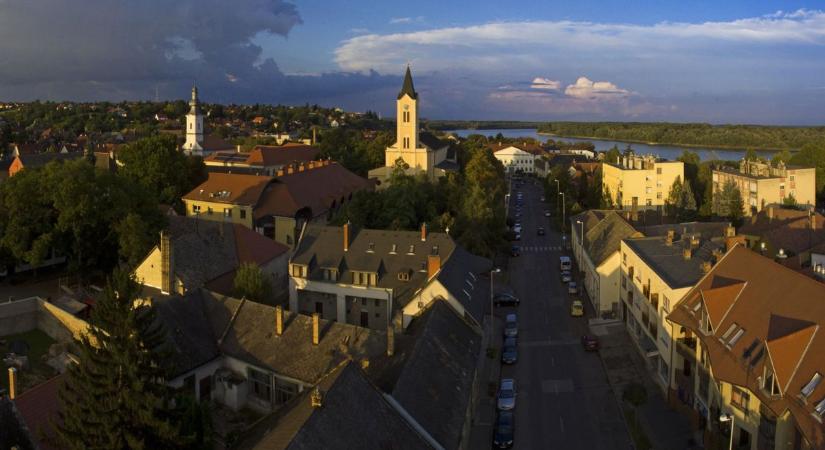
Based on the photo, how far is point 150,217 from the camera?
128 ft

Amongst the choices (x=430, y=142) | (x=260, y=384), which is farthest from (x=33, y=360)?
(x=430, y=142)

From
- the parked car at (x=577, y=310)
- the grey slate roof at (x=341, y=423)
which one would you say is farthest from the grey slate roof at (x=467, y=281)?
the grey slate roof at (x=341, y=423)

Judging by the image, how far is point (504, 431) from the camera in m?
22.8

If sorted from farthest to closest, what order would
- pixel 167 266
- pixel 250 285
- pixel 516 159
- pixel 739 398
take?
pixel 516 159 → pixel 167 266 → pixel 250 285 → pixel 739 398

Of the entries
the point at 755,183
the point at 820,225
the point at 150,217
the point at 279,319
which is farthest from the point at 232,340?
the point at 755,183

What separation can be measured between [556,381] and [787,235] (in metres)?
18.5

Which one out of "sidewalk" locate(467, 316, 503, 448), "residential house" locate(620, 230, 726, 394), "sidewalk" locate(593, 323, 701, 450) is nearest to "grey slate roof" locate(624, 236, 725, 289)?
"residential house" locate(620, 230, 726, 394)

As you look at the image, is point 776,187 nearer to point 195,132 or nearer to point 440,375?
point 440,375

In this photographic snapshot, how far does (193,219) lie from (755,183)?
47.3 m

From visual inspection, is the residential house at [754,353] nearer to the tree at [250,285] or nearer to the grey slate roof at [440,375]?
the grey slate roof at [440,375]

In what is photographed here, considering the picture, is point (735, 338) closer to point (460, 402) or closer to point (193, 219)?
point (460, 402)

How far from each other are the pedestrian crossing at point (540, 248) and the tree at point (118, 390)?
4083 centimetres

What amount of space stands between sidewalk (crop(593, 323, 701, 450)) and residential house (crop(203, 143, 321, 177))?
38.3 metres

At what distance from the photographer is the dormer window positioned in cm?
1770
